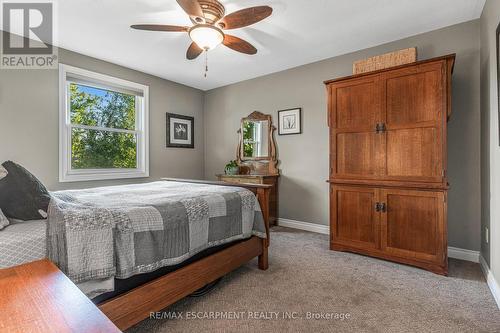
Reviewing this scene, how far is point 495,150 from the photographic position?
1968 mm

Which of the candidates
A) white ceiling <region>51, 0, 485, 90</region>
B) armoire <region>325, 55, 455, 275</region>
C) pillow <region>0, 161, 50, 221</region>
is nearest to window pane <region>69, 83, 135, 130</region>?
white ceiling <region>51, 0, 485, 90</region>

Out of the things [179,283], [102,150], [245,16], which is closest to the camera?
[179,283]

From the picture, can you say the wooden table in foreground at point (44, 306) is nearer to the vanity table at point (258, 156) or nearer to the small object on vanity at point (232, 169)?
the vanity table at point (258, 156)

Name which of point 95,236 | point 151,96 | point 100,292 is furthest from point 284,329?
point 151,96

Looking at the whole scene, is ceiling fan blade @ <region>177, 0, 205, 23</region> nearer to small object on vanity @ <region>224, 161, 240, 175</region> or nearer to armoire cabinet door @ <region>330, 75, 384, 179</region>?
armoire cabinet door @ <region>330, 75, 384, 179</region>

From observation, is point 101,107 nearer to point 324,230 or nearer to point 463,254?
point 324,230

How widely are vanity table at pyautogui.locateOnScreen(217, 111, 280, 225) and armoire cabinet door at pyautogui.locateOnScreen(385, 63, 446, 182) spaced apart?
5.92ft

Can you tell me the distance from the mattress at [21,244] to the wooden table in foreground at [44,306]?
16cm

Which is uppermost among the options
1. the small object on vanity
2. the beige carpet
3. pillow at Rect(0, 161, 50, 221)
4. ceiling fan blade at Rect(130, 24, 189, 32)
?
ceiling fan blade at Rect(130, 24, 189, 32)

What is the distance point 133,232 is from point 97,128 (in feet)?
8.84

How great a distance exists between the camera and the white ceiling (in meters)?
2.30

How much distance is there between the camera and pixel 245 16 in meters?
2.00

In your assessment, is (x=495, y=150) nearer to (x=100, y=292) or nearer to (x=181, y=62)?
(x=100, y=292)

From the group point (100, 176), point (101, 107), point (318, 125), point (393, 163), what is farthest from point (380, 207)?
point (101, 107)
